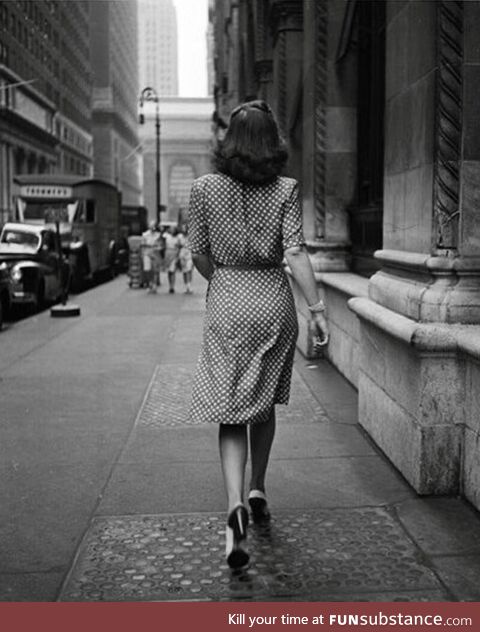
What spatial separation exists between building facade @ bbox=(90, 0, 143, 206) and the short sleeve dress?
88217mm

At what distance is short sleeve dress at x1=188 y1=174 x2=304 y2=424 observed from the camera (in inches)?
164

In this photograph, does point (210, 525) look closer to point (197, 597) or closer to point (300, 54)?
point (197, 597)

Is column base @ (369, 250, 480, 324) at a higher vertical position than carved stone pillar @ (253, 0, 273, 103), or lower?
→ lower

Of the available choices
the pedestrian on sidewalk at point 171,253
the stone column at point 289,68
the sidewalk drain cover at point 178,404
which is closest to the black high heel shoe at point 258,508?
the sidewalk drain cover at point 178,404

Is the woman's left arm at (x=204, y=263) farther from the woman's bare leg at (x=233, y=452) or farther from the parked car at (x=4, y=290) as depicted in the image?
the parked car at (x=4, y=290)

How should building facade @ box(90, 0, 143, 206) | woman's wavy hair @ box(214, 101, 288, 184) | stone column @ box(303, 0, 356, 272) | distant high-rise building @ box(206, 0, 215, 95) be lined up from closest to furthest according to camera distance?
woman's wavy hair @ box(214, 101, 288, 184)
stone column @ box(303, 0, 356, 272)
distant high-rise building @ box(206, 0, 215, 95)
building facade @ box(90, 0, 143, 206)

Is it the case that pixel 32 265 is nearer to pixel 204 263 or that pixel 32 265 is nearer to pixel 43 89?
pixel 204 263

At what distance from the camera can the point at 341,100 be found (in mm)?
10438

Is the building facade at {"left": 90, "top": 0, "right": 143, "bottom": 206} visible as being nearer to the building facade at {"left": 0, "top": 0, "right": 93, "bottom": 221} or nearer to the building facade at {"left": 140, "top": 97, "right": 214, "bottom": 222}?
the building facade at {"left": 0, "top": 0, "right": 93, "bottom": 221}

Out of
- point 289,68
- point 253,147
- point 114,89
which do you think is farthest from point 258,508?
point 114,89

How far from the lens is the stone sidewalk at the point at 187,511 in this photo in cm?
384

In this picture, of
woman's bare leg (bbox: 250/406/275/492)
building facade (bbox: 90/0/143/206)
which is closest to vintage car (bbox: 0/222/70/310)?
woman's bare leg (bbox: 250/406/275/492)

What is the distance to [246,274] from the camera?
13.8 feet

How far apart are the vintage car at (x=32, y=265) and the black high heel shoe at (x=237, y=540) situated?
40.7 ft
